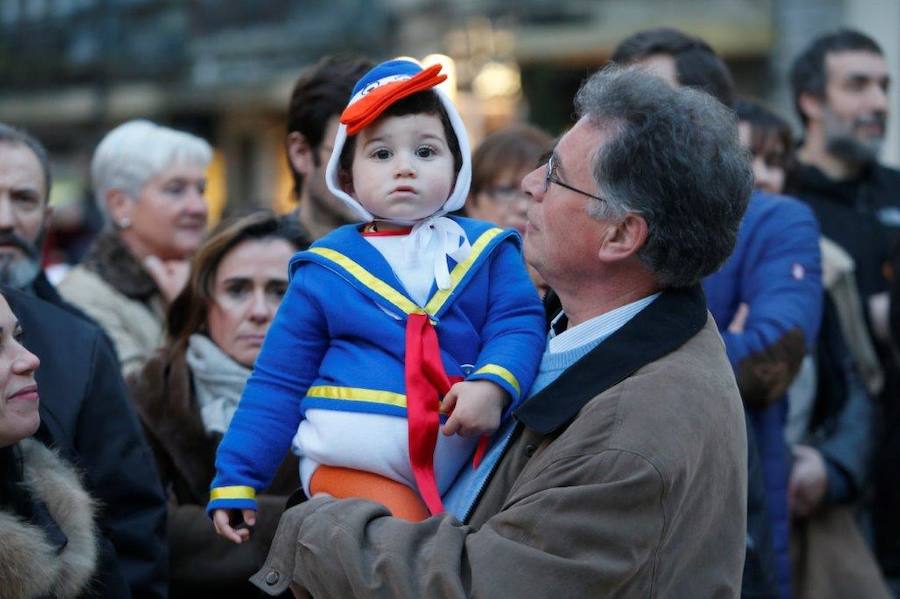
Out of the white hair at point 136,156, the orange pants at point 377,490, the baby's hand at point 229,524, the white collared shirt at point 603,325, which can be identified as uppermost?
the white collared shirt at point 603,325

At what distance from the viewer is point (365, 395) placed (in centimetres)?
309

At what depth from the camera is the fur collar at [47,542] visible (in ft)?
9.15

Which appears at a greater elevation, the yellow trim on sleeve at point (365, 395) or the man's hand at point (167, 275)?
the yellow trim on sleeve at point (365, 395)

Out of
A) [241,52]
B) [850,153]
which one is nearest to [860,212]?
[850,153]

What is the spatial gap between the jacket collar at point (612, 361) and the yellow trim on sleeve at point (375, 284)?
391 mm

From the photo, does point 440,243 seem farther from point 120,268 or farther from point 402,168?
point 120,268

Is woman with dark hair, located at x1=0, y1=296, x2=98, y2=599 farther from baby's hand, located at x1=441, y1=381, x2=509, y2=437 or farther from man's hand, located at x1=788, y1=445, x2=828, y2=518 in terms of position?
man's hand, located at x1=788, y1=445, x2=828, y2=518

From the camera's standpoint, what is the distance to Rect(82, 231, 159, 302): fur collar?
5.32m

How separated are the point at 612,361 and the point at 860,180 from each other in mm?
3477

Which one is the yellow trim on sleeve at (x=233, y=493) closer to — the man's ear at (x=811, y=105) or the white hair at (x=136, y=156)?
the white hair at (x=136, y=156)

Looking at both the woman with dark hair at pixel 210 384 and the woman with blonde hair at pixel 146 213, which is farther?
the woman with blonde hair at pixel 146 213

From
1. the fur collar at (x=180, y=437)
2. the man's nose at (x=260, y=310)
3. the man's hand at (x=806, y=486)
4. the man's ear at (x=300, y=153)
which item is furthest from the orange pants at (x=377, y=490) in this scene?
the man's hand at (x=806, y=486)

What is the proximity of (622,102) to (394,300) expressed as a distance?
675mm

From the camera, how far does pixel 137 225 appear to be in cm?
571
